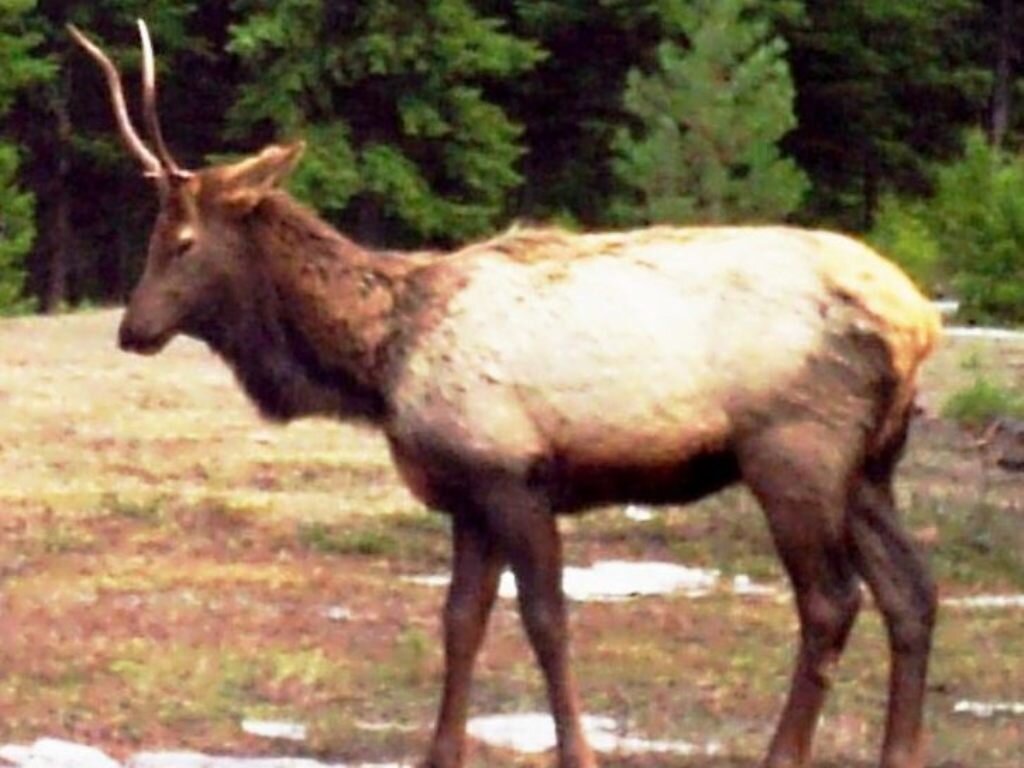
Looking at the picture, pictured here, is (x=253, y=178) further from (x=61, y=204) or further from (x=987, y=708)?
(x=61, y=204)

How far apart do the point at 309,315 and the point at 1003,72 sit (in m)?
38.7

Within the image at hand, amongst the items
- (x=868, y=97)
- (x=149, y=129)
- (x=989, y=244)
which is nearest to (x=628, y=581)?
(x=149, y=129)

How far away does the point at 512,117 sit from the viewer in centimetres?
4197

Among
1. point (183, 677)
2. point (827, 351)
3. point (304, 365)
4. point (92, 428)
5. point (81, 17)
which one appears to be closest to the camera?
point (827, 351)

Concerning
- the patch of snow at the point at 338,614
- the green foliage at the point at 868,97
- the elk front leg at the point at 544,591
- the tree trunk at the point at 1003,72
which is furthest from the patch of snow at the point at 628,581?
the tree trunk at the point at 1003,72

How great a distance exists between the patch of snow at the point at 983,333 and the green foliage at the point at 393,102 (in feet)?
36.8

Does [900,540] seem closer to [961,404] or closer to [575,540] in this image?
[575,540]

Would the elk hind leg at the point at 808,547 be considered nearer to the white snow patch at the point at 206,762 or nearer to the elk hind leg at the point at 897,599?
the elk hind leg at the point at 897,599

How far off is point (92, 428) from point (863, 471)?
9588 mm

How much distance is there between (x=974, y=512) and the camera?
46.8 ft

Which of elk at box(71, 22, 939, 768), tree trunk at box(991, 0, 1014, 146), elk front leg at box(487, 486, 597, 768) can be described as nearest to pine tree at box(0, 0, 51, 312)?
tree trunk at box(991, 0, 1014, 146)

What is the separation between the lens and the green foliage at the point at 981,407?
18281 millimetres

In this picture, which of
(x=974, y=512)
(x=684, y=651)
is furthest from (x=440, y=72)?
(x=684, y=651)

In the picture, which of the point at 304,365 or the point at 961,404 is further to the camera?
the point at 961,404
